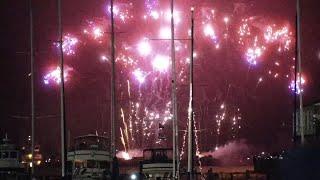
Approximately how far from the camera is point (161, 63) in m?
62.6

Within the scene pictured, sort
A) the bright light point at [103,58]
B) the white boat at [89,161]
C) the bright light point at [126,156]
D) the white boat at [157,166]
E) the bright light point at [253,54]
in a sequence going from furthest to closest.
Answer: the bright light point at [103,58], the bright light point at [253,54], the bright light point at [126,156], the white boat at [89,161], the white boat at [157,166]

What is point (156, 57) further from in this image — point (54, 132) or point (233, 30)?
point (54, 132)

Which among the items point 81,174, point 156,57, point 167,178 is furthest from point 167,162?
point 156,57

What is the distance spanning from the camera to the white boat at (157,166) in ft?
122

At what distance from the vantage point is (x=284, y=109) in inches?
2830

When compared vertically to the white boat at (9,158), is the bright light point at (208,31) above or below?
above

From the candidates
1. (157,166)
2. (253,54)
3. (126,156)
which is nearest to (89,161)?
(157,166)

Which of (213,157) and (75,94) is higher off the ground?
(75,94)

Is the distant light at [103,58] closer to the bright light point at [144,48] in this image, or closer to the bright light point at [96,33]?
Result: the bright light point at [96,33]

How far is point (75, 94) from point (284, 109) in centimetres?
2336

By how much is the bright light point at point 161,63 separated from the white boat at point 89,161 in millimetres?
21535

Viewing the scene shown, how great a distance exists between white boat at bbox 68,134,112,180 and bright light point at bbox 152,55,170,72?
21535mm

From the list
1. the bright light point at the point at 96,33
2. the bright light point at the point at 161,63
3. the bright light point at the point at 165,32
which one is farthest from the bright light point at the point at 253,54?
the bright light point at the point at 96,33

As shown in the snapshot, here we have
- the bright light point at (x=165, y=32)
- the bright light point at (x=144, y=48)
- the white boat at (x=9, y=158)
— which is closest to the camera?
the white boat at (x=9, y=158)
